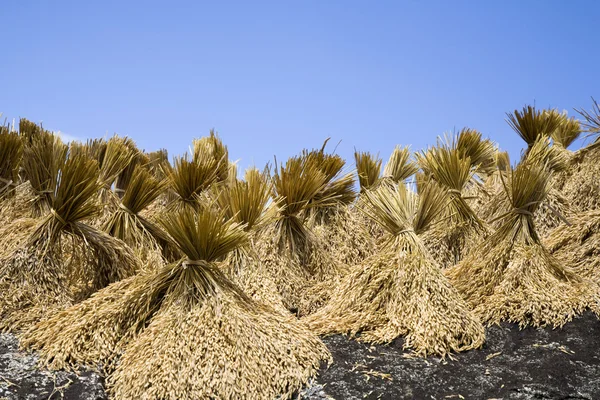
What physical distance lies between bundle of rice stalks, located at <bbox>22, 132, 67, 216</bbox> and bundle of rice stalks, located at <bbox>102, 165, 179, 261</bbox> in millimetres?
623

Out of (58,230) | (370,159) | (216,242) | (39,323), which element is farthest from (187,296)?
(370,159)

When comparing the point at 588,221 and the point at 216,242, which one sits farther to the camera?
the point at 588,221

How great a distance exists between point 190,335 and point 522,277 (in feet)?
9.25

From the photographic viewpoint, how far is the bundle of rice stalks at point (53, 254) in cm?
489

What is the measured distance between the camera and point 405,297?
4.88m

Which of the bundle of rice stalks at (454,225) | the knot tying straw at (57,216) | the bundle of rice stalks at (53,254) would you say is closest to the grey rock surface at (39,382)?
the bundle of rice stalks at (53,254)

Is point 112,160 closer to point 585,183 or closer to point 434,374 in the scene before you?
point 434,374

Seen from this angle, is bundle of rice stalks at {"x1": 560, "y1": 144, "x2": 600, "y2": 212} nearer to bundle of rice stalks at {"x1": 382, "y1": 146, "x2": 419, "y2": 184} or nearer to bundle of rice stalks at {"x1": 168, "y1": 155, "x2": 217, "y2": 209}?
bundle of rice stalks at {"x1": 382, "y1": 146, "x2": 419, "y2": 184}

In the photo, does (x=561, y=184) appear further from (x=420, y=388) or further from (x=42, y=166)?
(x=42, y=166)

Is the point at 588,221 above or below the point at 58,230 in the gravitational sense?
below

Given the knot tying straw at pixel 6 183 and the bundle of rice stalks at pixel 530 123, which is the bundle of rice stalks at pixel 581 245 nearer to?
the bundle of rice stalks at pixel 530 123

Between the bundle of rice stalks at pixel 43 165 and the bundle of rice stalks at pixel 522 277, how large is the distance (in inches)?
140

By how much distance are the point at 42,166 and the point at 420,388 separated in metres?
3.66

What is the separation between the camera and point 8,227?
17.7 feet
